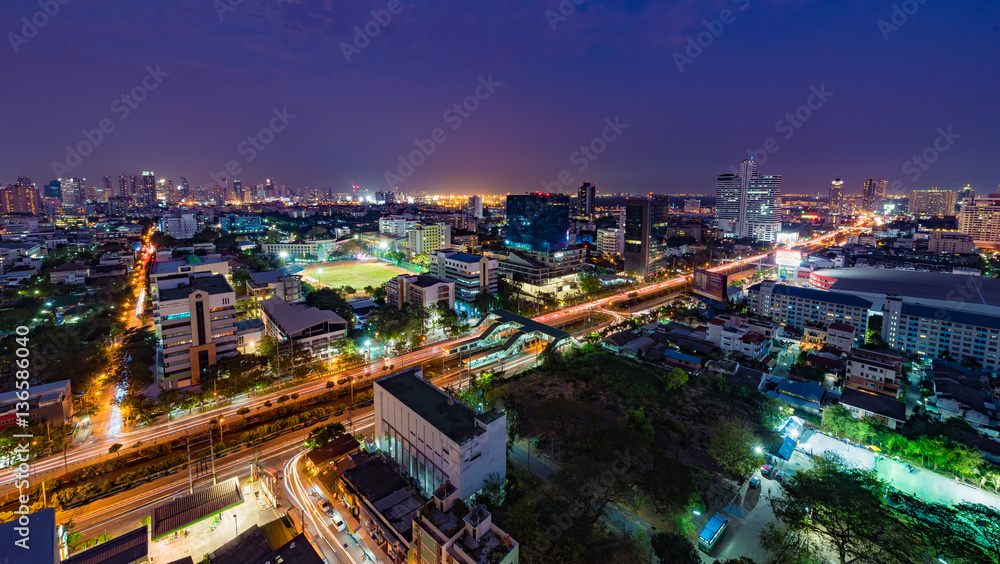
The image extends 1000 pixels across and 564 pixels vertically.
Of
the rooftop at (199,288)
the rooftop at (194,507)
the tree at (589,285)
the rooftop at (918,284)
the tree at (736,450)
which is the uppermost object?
the rooftop at (199,288)

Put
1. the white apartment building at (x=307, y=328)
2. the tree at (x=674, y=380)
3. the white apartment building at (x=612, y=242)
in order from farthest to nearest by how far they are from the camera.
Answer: the white apartment building at (x=612, y=242), the white apartment building at (x=307, y=328), the tree at (x=674, y=380)

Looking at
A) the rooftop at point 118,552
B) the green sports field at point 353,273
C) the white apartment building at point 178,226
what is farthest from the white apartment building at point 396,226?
the rooftop at point 118,552

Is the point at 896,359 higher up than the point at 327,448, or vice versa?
the point at 896,359

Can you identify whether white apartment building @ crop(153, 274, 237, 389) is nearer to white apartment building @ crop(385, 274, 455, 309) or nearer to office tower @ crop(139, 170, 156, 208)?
white apartment building @ crop(385, 274, 455, 309)

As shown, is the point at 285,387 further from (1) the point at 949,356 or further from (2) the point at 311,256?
(2) the point at 311,256

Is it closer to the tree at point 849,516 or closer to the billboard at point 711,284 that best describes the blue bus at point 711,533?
the tree at point 849,516

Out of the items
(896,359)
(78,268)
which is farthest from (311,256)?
(896,359)

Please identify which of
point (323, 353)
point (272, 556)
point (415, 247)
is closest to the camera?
point (272, 556)
